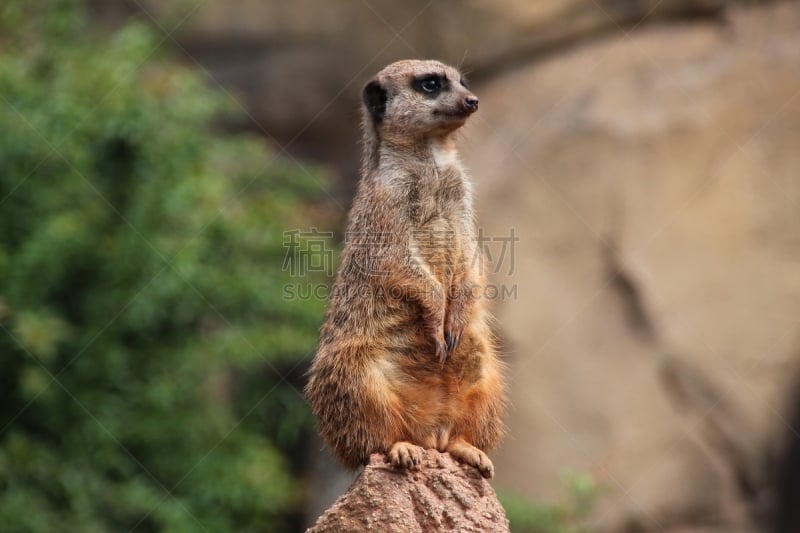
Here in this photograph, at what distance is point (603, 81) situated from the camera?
21.7 ft

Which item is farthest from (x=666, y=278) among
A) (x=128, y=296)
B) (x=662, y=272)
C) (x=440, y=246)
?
(x=440, y=246)

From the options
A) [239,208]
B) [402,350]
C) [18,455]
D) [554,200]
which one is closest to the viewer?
[402,350]

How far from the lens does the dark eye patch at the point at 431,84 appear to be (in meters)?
3.25

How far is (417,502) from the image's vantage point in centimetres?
278

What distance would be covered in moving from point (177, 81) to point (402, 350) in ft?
9.86

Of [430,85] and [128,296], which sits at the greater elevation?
[430,85]

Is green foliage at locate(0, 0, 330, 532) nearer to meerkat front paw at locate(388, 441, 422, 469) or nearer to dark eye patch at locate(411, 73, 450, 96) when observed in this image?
dark eye patch at locate(411, 73, 450, 96)

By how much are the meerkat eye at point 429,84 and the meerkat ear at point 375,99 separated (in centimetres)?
11

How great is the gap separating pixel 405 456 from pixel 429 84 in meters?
1.13

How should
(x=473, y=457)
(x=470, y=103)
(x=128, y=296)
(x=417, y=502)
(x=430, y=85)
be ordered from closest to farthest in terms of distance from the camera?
(x=417, y=502) → (x=473, y=457) → (x=470, y=103) → (x=430, y=85) → (x=128, y=296)

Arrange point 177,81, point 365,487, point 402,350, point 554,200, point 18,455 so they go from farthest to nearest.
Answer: point 554,200, point 177,81, point 18,455, point 402,350, point 365,487

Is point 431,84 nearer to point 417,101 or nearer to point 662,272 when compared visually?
point 417,101

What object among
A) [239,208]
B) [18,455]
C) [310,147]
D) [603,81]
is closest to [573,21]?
[603,81]

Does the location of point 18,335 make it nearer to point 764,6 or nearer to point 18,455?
point 18,455
